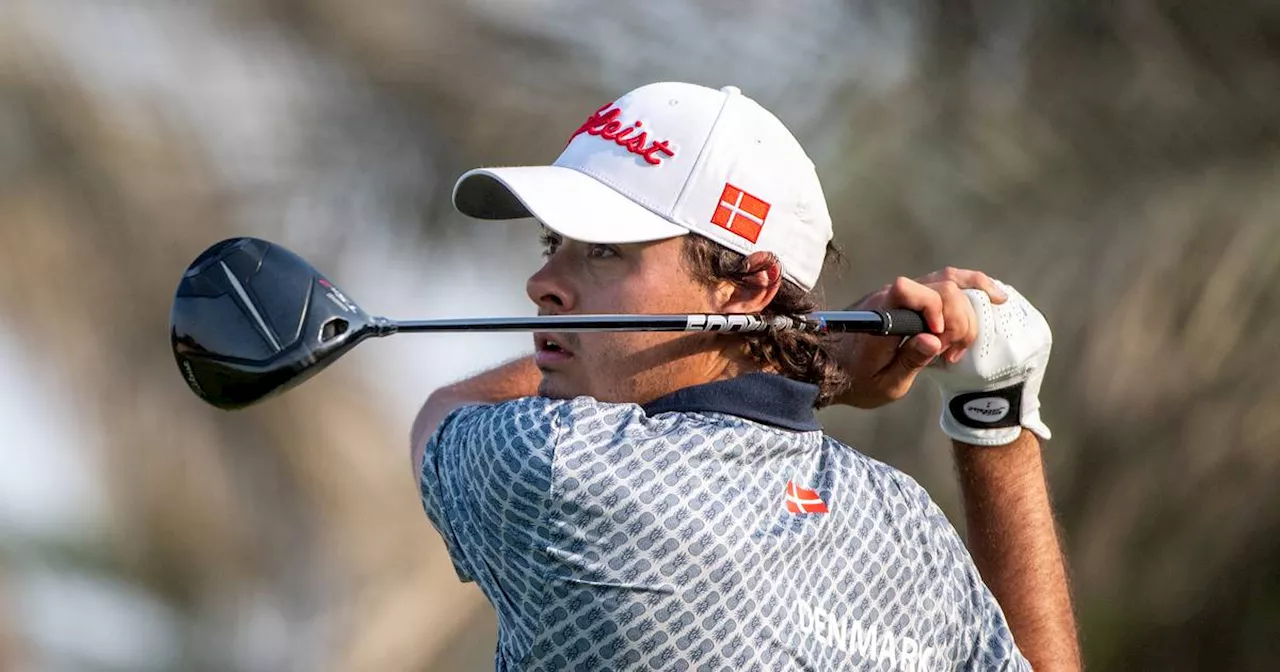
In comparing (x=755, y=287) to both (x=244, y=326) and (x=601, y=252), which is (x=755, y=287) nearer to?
(x=601, y=252)

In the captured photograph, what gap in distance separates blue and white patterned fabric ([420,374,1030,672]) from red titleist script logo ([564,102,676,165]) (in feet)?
1.04

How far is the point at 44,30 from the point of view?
305 cm

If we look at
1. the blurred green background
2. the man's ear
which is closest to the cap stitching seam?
the man's ear

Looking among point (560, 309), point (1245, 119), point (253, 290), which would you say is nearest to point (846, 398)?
point (560, 309)

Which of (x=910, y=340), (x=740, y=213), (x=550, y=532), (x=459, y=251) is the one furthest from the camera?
(x=459, y=251)

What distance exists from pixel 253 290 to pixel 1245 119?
3.51 metres

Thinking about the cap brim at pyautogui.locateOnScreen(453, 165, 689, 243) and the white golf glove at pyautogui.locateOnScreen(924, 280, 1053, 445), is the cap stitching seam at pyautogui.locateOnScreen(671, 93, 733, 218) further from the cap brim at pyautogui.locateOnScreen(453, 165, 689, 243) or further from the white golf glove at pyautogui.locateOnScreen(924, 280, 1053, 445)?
the white golf glove at pyautogui.locateOnScreen(924, 280, 1053, 445)

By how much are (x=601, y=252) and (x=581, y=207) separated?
0.08 meters

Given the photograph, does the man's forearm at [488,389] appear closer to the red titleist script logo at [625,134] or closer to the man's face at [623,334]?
the man's face at [623,334]

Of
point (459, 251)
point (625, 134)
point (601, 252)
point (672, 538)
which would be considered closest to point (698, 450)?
point (672, 538)

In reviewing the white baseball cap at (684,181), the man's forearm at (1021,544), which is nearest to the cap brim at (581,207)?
the white baseball cap at (684,181)

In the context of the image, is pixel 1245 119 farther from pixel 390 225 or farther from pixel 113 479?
pixel 113 479

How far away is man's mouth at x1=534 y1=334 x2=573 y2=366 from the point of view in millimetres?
1783

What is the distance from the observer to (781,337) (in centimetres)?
186
